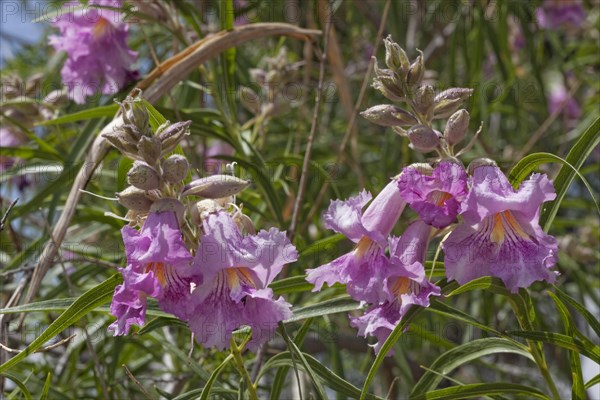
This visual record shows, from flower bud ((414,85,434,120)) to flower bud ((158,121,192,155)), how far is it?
29 cm

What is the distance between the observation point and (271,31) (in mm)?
1614

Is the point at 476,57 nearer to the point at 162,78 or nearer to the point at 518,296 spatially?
the point at 162,78

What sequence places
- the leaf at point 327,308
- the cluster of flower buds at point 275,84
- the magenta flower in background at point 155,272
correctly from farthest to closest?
1. the cluster of flower buds at point 275,84
2. the leaf at point 327,308
3. the magenta flower in background at point 155,272

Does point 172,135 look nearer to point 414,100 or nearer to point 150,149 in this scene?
point 150,149

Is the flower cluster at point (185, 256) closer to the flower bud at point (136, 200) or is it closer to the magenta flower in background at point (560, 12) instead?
the flower bud at point (136, 200)

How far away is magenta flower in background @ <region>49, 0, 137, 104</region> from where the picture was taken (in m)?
1.73

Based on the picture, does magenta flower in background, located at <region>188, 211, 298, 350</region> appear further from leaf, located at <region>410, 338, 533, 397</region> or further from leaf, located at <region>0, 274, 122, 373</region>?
leaf, located at <region>410, 338, 533, 397</region>

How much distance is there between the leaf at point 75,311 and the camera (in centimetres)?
102

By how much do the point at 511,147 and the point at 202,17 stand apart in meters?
1.21

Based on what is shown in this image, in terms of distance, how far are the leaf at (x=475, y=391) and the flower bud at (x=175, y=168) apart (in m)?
0.43

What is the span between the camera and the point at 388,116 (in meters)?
1.12

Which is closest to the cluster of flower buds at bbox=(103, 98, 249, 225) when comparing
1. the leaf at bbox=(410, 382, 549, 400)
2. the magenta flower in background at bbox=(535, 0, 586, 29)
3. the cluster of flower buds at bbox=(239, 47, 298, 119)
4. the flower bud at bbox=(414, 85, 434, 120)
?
the flower bud at bbox=(414, 85, 434, 120)

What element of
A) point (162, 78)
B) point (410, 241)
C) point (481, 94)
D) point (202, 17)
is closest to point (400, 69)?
point (410, 241)

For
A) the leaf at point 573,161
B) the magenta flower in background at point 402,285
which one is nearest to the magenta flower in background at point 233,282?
the magenta flower in background at point 402,285
